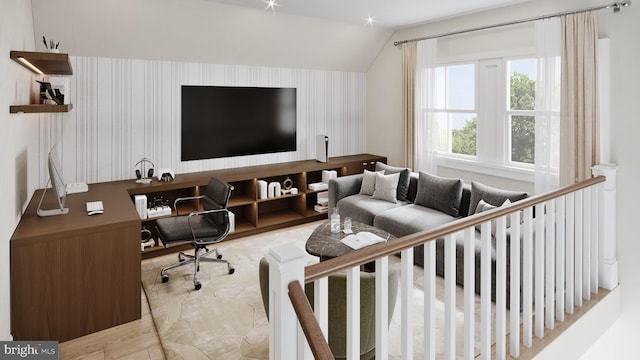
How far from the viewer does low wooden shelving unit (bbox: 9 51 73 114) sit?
2.57 m

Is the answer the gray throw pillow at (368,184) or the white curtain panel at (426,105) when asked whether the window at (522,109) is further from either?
the gray throw pillow at (368,184)

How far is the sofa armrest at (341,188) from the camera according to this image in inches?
201

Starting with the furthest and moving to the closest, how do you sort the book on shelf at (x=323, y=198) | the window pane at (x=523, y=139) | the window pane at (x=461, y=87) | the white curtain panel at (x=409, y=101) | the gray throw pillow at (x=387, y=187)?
the book on shelf at (x=323, y=198), the white curtain panel at (x=409, y=101), the window pane at (x=461, y=87), the gray throw pillow at (x=387, y=187), the window pane at (x=523, y=139)

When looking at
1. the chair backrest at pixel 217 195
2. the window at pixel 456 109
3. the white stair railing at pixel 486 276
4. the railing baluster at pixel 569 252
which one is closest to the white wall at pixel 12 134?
the chair backrest at pixel 217 195

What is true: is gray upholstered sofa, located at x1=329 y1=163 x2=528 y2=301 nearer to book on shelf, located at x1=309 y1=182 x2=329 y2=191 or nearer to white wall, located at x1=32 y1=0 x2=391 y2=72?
book on shelf, located at x1=309 y1=182 x2=329 y2=191

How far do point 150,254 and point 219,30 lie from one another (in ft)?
8.60

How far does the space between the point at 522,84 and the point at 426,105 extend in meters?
1.22

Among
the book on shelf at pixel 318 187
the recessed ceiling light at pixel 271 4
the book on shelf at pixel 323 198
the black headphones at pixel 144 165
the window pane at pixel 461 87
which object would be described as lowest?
the book on shelf at pixel 323 198

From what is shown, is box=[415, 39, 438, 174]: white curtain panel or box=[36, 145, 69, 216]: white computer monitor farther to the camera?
box=[415, 39, 438, 174]: white curtain panel

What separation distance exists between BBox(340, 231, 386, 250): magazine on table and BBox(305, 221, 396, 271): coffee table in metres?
0.04

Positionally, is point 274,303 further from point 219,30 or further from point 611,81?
point 219,30

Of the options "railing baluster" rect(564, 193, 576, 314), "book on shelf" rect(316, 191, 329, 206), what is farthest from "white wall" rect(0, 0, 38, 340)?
"railing baluster" rect(564, 193, 576, 314)

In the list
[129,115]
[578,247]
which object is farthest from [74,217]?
[578,247]

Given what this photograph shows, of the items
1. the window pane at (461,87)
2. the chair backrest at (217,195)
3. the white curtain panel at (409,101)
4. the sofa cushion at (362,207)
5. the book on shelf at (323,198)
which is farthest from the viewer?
the book on shelf at (323,198)
